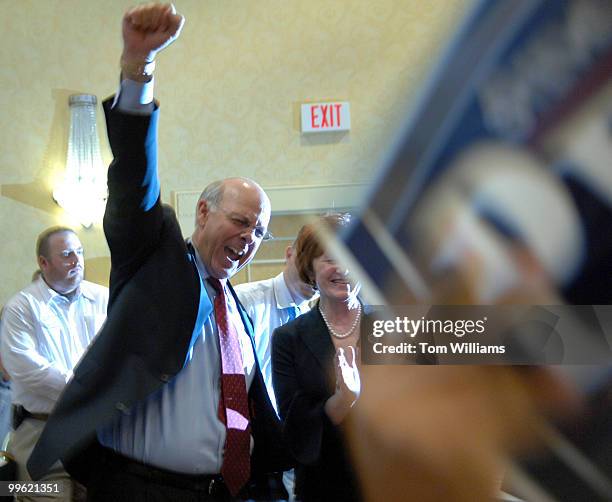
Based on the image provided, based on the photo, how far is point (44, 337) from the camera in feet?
6.29

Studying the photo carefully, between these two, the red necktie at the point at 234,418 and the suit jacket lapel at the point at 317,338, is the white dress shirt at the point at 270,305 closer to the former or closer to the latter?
the red necktie at the point at 234,418

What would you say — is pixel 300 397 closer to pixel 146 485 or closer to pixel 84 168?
pixel 146 485

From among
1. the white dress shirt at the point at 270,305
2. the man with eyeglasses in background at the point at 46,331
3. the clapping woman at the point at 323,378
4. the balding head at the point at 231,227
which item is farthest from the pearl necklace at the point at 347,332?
the man with eyeglasses in background at the point at 46,331

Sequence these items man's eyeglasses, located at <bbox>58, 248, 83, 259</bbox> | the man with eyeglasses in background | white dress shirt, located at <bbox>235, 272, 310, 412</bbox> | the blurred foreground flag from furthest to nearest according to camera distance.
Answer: man's eyeglasses, located at <bbox>58, 248, 83, 259</bbox> → the man with eyeglasses in background → white dress shirt, located at <bbox>235, 272, 310, 412</bbox> → the blurred foreground flag

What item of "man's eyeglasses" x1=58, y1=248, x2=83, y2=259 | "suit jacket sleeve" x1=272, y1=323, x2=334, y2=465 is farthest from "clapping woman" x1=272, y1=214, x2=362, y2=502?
"man's eyeglasses" x1=58, y1=248, x2=83, y2=259

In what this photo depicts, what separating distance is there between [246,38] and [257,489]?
1701 millimetres

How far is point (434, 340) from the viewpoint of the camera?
1.18 feet

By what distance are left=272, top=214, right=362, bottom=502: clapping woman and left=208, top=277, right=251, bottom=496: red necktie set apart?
0.11m

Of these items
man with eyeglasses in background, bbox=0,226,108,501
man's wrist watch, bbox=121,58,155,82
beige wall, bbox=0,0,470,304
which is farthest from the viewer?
beige wall, bbox=0,0,470,304

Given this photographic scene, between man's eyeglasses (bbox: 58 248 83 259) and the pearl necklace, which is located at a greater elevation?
man's eyeglasses (bbox: 58 248 83 259)

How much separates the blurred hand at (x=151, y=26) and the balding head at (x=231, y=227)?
373 mm

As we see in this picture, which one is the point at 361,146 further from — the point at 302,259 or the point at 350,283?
the point at 302,259

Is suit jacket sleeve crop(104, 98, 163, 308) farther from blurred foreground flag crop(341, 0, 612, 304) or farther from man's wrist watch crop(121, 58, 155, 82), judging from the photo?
blurred foreground flag crop(341, 0, 612, 304)

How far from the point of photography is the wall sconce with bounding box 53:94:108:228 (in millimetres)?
2514
